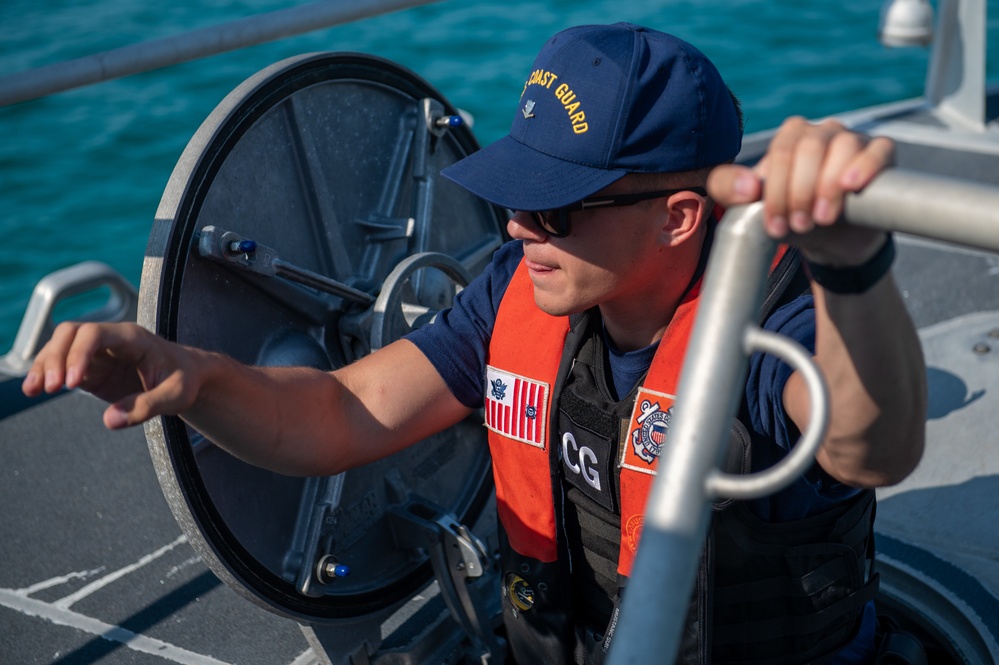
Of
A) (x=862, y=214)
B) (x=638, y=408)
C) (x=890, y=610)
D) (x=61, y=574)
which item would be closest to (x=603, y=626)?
(x=638, y=408)

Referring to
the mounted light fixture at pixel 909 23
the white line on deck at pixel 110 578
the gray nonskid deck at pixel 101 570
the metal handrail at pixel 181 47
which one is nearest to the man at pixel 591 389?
the gray nonskid deck at pixel 101 570

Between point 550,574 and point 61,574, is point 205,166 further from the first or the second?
point 61,574

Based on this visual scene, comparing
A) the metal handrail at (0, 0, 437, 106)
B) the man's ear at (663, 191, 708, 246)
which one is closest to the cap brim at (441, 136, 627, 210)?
the man's ear at (663, 191, 708, 246)

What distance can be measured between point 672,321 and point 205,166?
2.64 ft

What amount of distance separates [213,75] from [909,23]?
30.3 ft

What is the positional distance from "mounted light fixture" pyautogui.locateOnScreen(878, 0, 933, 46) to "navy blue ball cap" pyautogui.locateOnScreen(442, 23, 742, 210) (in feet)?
12.7

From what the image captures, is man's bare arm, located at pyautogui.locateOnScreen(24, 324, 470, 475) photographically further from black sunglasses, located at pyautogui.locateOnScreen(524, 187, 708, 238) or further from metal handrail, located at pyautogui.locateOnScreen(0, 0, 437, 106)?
metal handrail, located at pyautogui.locateOnScreen(0, 0, 437, 106)

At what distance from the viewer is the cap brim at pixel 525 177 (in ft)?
5.67

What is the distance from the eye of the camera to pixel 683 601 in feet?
3.21

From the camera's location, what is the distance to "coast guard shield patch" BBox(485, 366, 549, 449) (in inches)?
78.1

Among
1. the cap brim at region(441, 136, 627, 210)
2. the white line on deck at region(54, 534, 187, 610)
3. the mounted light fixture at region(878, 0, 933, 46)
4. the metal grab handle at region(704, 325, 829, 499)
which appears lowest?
the white line on deck at region(54, 534, 187, 610)

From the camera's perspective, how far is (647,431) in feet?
5.95

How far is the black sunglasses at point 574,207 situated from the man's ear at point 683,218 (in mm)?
18

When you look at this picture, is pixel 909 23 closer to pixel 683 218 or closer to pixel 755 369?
pixel 683 218
